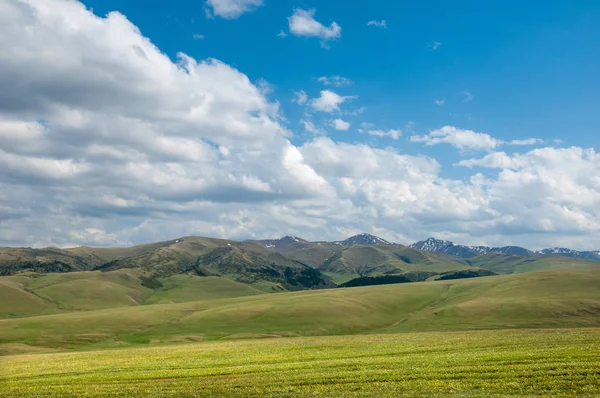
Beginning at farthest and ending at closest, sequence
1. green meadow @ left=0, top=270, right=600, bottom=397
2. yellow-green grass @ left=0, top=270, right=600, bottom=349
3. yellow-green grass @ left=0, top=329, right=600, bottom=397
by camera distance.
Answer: yellow-green grass @ left=0, top=270, right=600, bottom=349 → green meadow @ left=0, top=270, right=600, bottom=397 → yellow-green grass @ left=0, top=329, right=600, bottom=397

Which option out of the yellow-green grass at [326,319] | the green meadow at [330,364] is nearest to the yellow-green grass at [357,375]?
the green meadow at [330,364]

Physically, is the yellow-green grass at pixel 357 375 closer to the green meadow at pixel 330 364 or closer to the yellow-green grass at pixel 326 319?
the green meadow at pixel 330 364

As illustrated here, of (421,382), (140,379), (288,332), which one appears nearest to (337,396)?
(421,382)

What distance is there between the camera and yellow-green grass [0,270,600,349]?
11450 centimetres

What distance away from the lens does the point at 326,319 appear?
132 m

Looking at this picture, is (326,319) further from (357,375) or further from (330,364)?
(357,375)

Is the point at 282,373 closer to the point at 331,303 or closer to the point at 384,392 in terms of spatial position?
the point at 384,392

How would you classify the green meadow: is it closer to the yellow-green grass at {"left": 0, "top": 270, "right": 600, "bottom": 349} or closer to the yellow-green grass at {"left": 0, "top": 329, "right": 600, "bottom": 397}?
the yellow-green grass at {"left": 0, "top": 329, "right": 600, "bottom": 397}

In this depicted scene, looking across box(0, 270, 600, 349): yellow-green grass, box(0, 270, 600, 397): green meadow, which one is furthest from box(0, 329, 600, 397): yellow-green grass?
box(0, 270, 600, 349): yellow-green grass

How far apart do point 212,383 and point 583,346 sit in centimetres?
3406

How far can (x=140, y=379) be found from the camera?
131ft

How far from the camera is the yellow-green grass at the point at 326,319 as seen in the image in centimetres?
11450

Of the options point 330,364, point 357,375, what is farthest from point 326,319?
point 357,375

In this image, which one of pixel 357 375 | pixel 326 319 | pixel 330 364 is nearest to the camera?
Answer: pixel 357 375
